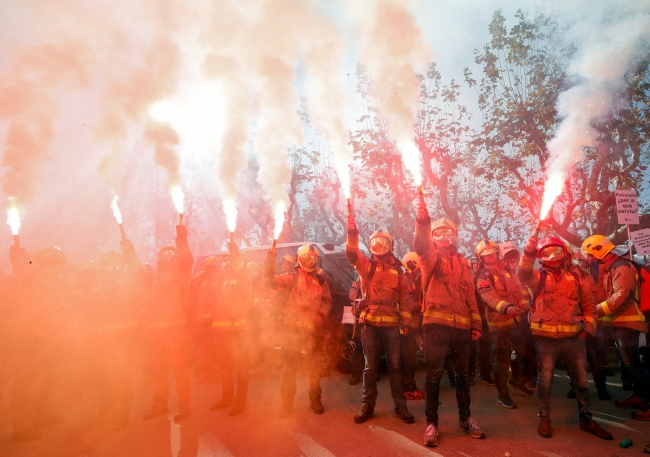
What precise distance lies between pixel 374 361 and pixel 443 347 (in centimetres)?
98

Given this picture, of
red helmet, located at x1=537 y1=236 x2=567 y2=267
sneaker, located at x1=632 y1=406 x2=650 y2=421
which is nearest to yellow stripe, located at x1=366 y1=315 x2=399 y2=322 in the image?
red helmet, located at x1=537 y1=236 x2=567 y2=267

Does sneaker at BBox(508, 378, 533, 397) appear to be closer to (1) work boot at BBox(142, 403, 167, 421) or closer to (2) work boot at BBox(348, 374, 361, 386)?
(2) work boot at BBox(348, 374, 361, 386)

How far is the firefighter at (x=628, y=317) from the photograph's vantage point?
478cm

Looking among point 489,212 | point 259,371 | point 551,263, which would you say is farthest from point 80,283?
point 489,212

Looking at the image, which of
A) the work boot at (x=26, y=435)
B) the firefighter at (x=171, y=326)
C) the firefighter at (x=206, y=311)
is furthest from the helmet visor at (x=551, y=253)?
the work boot at (x=26, y=435)

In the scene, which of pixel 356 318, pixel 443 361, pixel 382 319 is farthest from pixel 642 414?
pixel 356 318

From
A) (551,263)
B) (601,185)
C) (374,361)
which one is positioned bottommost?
(374,361)

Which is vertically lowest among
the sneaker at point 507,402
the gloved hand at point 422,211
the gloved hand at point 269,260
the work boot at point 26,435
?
the work boot at point 26,435

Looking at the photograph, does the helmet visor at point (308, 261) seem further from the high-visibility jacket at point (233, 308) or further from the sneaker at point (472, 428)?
the sneaker at point (472, 428)

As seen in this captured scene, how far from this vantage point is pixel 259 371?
7.84 meters

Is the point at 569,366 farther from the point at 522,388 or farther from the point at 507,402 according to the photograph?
the point at 522,388

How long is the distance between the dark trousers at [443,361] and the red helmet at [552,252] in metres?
1.24

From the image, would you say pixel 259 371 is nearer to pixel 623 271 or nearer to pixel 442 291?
pixel 442 291

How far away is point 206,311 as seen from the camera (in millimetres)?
6570
